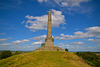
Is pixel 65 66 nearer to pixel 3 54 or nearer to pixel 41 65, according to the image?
pixel 41 65

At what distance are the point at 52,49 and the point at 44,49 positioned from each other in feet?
12.8

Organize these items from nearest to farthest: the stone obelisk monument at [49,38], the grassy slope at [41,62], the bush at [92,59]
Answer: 1. the grassy slope at [41,62]
2. the bush at [92,59]
3. the stone obelisk monument at [49,38]

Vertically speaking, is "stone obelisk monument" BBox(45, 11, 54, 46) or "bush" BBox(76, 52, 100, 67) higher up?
"stone obelisk monument" BBox(45, 11, 54, 46)

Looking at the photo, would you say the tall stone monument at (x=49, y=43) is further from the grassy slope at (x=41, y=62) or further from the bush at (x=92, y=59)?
the bush at (x=92, y=59)

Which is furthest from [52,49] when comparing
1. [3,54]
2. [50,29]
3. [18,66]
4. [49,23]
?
[3,54]

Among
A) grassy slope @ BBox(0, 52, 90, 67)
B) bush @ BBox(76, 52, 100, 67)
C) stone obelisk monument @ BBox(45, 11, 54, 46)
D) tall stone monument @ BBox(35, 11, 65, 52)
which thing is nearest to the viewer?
grassy slope @ BBox(0, 52, 90, 67)

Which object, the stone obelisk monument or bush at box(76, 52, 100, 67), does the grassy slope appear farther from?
the stone obelisk monument

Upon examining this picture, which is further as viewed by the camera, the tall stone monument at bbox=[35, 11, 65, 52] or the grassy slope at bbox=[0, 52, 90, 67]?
the tall stone monument at bbox=[35, 11, 65, 52]

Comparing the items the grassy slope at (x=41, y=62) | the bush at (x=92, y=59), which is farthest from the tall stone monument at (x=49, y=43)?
the bush at (x=92, y=59)

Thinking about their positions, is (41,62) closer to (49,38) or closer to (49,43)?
(49,43)

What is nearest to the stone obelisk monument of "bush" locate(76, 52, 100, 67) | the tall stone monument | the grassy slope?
the tall stone monument

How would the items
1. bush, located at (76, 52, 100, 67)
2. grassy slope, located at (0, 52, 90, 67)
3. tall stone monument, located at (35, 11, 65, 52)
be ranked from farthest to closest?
tall stone monument, located at (35, 11, 65, 52), bush, located at (76, 52, 100, 67), grassy slope, located at (0, 52, 90, 67)

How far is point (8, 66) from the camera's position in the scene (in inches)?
979

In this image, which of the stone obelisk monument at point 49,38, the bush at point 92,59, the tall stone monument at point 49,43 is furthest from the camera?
the stone obelisk monument at point 49,38
